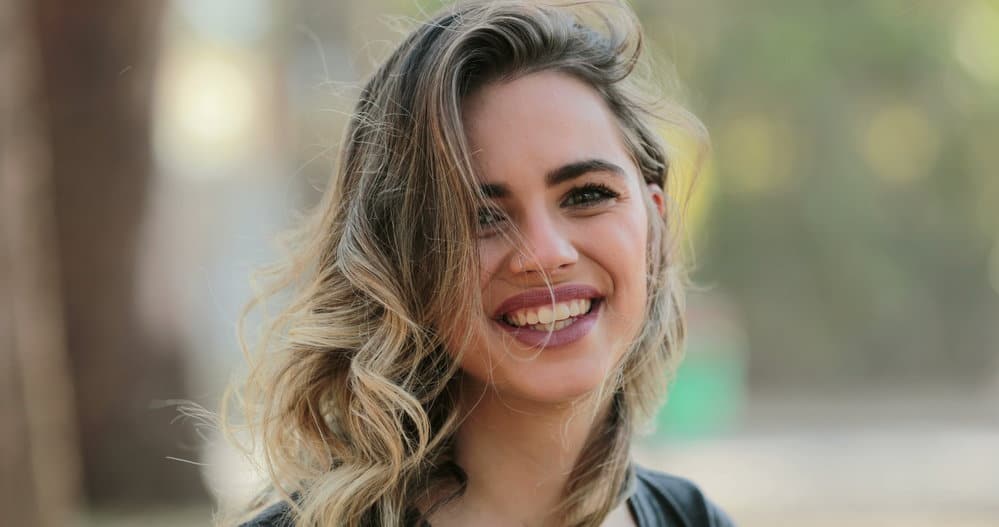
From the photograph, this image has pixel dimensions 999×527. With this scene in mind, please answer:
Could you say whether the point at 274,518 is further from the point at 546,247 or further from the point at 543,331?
the point at 546,247

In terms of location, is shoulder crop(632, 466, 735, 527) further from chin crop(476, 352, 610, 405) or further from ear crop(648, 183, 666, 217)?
ear crop(648, 183, 666, 217)

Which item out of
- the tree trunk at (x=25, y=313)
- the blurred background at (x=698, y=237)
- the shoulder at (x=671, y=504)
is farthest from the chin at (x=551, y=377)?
the tree trunk at (x=25, y=313)

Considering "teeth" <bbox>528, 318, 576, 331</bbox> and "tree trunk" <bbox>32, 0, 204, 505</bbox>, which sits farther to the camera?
"tree trunk" <bbox>32, 0, 204, 505</bbox>

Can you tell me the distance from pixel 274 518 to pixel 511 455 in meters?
0.49

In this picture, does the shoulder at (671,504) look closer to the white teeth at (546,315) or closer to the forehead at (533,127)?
the white teeth at (546,315)

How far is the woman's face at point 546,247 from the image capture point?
2.05 metres

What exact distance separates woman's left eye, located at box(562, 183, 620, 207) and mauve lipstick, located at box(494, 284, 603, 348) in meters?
0.16

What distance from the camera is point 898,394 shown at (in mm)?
11359

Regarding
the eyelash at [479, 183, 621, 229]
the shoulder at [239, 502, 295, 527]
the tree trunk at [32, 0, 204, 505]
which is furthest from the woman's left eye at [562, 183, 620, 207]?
the tree trunk at [32, 0, 204, 505]

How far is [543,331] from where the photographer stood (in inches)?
81.2

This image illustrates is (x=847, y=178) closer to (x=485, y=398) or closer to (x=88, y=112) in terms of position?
(x=88, y=112)

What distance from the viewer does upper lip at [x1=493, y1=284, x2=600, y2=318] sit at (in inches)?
80.7

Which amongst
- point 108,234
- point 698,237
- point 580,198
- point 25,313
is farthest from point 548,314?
point 698,237

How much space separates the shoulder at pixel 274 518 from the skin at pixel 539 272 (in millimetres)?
293
